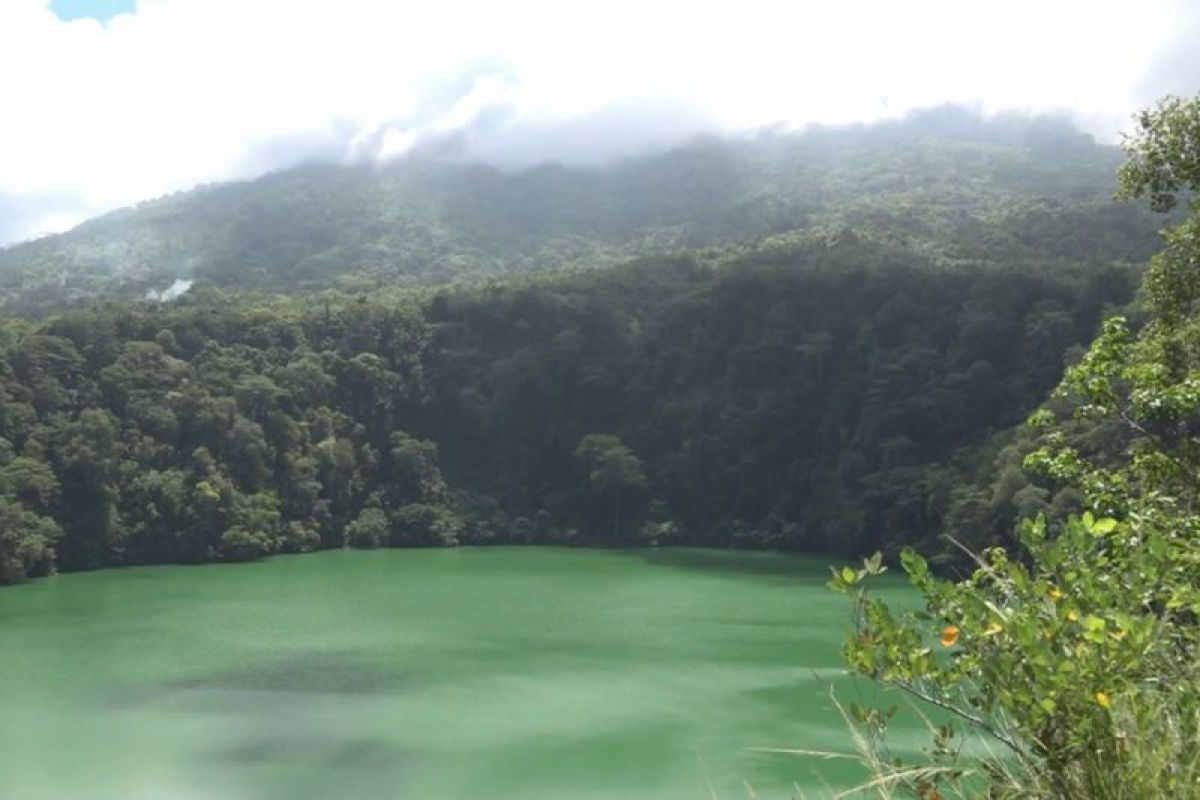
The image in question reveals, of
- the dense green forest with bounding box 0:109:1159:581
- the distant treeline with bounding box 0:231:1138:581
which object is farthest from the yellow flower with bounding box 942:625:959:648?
the distant treeline with bounding box 0:231:1138:581

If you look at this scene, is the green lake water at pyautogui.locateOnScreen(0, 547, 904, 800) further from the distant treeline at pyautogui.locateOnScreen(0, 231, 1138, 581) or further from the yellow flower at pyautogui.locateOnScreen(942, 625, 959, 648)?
the distant treeline at pyautogui.locateOnScreen(0, 231, 1138, 581)

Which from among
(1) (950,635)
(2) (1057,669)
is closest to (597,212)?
(1) (950,635)

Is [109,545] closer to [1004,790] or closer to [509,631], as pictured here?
[509,631]

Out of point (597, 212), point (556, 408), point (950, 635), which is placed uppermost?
point (597, 212)

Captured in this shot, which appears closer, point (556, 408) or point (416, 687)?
point (416, 687)

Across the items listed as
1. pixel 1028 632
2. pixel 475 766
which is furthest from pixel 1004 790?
pixel 475 766

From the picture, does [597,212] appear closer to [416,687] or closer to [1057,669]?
[416,687]
